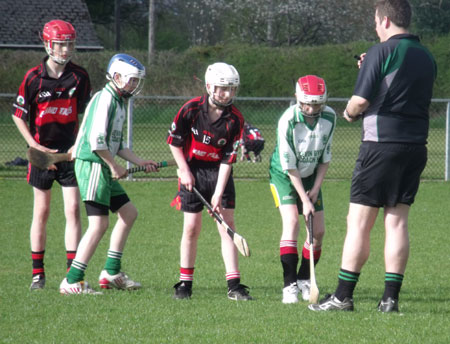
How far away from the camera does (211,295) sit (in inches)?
246

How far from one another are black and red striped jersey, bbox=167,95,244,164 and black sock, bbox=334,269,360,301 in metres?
1.28

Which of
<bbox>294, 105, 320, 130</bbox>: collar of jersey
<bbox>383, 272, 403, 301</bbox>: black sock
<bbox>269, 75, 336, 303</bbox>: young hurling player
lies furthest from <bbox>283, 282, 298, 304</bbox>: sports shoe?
<bbox>294, 105, 320, 130</bbox>: collar of jersey

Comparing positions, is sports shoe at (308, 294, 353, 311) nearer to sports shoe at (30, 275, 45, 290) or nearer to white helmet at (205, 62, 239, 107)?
white helmet at (205, 62, 239, 107)

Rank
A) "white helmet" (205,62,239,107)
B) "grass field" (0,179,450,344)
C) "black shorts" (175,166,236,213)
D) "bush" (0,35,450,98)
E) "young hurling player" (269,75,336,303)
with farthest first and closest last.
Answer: "bush" (0,35,450,98)
"black shorts" (175,166,236,213)
"young hurling player" (269,75,336,303)
"white helmet" (205,62,239,107)
"grass field" (0,179,450,344)

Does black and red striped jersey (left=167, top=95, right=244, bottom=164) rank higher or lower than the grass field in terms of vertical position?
higher

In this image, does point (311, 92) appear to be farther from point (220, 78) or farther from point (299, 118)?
point (220, 78)

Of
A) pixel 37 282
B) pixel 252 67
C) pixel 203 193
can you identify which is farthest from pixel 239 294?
pixel 252 67

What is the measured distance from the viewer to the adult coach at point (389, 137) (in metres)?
5.04

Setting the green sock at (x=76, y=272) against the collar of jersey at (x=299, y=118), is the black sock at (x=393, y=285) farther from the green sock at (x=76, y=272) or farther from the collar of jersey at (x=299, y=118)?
the green sock at (x=76, y=272)

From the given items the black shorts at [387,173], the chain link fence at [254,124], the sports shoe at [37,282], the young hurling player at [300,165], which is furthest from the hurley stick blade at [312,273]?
the chain link fence at [254,124]

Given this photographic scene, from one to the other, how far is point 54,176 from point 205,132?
1348mm

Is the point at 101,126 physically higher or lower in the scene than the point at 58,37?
lower

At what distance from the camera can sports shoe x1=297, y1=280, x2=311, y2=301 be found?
6.20 metres

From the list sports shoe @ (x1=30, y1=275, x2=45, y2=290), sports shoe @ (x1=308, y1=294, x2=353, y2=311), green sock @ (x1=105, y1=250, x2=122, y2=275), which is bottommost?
sports shoe @ (x1=30, y1=275, x2=45, y2=290)
